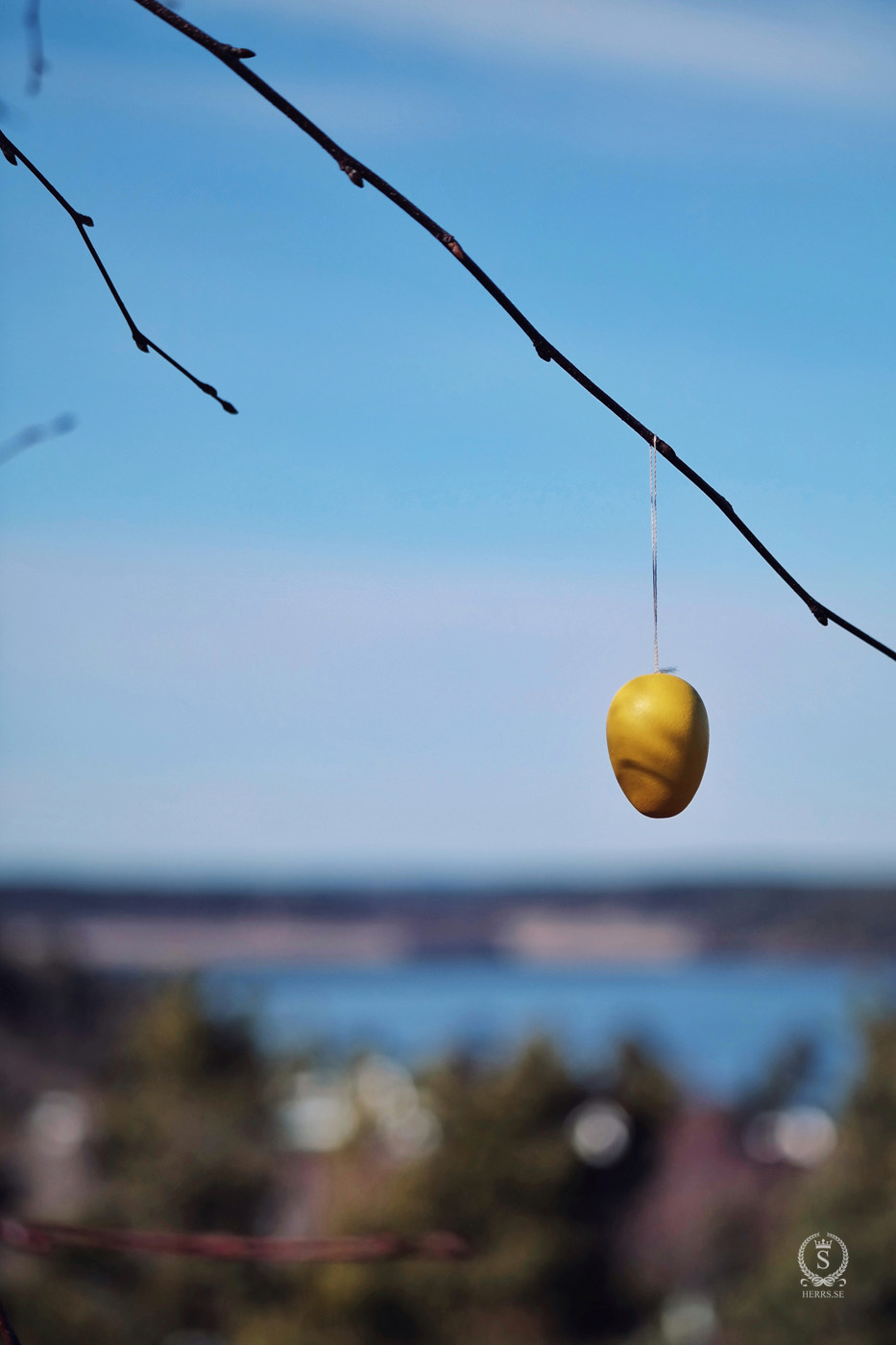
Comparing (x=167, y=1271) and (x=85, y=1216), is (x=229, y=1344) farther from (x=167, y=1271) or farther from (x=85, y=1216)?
(x=85, y=1216)

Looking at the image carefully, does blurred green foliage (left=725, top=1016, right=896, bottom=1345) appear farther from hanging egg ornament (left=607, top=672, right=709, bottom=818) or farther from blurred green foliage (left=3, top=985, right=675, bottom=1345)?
hanging egg ornament (left=607, top=672, right=709, bottom=818)

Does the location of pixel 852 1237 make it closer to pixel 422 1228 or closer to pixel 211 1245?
pixel 422 1228

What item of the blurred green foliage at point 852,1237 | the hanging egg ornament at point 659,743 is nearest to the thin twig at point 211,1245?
the hanging egg ornament at point 659,743

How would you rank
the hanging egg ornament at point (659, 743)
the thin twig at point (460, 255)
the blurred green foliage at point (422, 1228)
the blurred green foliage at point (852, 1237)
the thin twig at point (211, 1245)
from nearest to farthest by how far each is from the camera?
the thin twig at point (460, 255) < the thin twig at point (211, 1245) < the hanging egg ornament at point (659, 743) < the blurred green foliage at point (852, 1237) < the blurred green foliage at point (422, 1228)

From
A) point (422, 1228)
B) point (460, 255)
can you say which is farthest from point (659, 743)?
point (422, 1228)

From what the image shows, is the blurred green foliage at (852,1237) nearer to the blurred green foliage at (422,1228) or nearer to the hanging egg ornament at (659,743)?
the blurred green foliage at (422,1228)

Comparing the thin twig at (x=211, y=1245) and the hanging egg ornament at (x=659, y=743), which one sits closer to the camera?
the thin twig at (x=211, y=1245)

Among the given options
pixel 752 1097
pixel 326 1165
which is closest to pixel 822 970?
pixel 752 1097

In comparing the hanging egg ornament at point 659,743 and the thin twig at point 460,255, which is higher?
the thin twig at point 460,255
